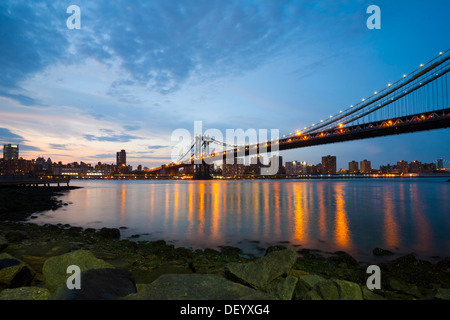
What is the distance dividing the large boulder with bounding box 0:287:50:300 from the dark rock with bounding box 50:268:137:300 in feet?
1.87

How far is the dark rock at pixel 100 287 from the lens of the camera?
2.91 m

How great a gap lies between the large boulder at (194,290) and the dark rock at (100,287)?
250mm

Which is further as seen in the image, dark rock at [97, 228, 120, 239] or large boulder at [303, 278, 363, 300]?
dark rock at [97, 228, 120, 239]

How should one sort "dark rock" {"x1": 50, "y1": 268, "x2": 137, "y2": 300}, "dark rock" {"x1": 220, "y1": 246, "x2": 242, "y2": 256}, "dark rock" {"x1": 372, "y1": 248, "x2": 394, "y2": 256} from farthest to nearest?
"dark rock" {"x1": 372, "y1": 248, "x2": 394, "y2": 256}
"dark rock" {"x1": 220, "y1": 246, "x2": 242, "y2": 256}
"dark rock" {"x1": 50, "y1": 268, "x2": 137, "y2": 300}

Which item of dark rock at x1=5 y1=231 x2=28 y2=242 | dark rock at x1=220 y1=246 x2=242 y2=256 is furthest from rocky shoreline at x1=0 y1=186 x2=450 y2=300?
dark rock at x1=5 y1=231 x2=28 y2=242

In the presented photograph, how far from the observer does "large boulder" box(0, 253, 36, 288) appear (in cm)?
395

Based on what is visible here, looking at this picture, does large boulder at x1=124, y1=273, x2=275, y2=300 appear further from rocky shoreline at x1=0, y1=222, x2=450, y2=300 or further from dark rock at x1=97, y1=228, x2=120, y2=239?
dark rock at x1=97, y1=228, x2=120, y2=239

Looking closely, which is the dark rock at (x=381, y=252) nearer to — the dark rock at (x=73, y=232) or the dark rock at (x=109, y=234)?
the dark rock at (x=109, y=234)

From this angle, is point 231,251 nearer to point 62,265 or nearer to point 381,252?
point 381,252

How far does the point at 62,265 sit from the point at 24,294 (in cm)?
70

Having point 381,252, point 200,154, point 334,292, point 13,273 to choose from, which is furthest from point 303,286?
point 200,154

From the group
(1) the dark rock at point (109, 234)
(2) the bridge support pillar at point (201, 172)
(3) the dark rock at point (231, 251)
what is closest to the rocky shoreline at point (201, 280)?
(3) the dark rock at point (231, 251)
